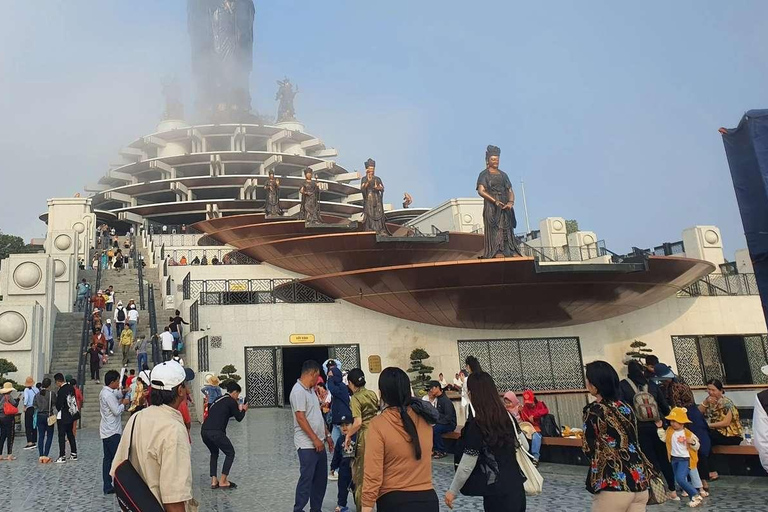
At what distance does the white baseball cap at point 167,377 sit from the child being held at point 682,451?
210 inches

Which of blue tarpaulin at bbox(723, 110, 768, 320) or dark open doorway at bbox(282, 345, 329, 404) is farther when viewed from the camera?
dark open doorway at bbox(282, 345, 329, 404)

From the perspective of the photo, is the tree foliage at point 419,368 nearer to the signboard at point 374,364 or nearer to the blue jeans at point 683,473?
the signboard at point 374,364

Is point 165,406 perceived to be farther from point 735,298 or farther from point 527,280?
point 735,298

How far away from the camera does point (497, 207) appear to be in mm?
19953

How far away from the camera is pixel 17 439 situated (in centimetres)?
1420

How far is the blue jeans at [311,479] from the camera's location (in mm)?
5816

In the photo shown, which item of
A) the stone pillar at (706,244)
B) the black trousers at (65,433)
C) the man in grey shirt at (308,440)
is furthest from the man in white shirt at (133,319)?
the stone pillar at (706,244)

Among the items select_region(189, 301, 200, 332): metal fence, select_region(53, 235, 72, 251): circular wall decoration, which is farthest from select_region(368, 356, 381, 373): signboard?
select_region(53, 235, 72, 251): circular wall decoration

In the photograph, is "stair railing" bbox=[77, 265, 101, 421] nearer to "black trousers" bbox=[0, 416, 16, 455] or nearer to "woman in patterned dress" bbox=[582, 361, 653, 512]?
"black trousers" bbox=[0, 416, 16, 455]

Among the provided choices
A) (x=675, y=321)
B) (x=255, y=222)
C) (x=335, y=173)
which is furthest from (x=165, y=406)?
(x=335, y=173)

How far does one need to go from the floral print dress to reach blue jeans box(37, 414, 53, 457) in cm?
964

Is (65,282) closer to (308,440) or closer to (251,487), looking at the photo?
(251,487)

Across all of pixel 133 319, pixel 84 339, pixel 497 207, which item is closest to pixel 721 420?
pixel 497 207

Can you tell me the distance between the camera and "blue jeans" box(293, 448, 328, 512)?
5816mm
